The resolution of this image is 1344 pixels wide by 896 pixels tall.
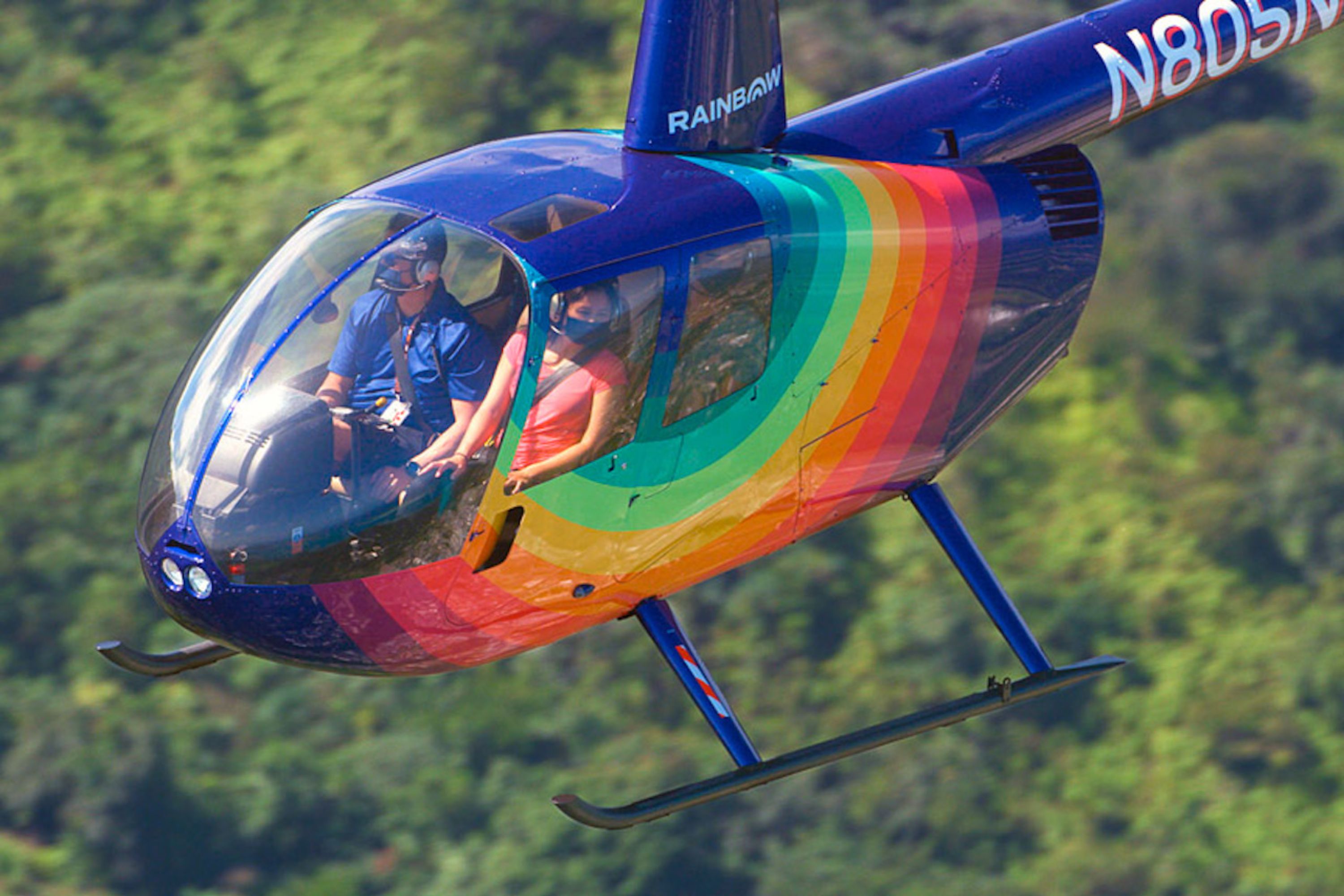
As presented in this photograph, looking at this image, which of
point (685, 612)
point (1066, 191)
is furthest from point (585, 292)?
point (685, 612)

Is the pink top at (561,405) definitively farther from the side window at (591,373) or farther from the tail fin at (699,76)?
the tail fin at (699,76)

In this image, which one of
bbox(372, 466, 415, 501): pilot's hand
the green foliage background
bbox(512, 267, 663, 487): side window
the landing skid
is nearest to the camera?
bbox(372, 466, 415, 501): pilot's hand

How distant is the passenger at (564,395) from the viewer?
577cm

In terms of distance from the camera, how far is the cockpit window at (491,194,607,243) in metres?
5.92

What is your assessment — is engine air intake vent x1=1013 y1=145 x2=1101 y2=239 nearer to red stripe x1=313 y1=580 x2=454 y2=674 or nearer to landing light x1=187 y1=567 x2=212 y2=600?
red stripe x1=313 y1=580 x2=454 y2=674

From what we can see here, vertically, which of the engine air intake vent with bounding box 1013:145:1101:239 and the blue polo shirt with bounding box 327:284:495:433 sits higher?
the blue polo shirt with bounding box 327:284:495:433

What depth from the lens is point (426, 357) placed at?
5816 mm

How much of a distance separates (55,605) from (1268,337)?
47.9 ft

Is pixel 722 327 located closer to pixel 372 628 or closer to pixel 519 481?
pixel 519 481

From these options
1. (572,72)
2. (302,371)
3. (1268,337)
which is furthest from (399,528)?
(1268,337)

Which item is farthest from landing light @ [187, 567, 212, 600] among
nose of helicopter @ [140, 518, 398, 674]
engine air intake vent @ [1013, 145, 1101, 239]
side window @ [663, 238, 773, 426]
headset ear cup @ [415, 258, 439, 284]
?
engine air intake vent @ [1013, 145, 1101, 239]

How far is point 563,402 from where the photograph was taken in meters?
5.89

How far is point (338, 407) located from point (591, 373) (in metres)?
0.82

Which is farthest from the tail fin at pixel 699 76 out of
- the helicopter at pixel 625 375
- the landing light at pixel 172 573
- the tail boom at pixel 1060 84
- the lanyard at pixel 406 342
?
the landing light at pixel 172 573
